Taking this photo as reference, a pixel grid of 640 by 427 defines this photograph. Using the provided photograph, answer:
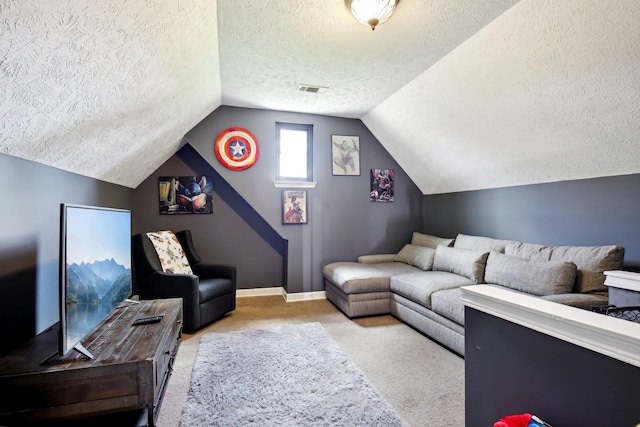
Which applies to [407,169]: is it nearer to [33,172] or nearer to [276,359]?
[276,359]

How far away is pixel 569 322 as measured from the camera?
91 cm

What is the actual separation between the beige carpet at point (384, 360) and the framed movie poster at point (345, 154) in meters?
1.88

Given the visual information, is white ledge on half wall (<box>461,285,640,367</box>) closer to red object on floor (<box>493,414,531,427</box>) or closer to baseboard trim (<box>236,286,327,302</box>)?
red object on floor (<box>493,414,531,427</box>)

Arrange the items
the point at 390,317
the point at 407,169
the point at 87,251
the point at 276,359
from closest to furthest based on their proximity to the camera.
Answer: the point at 87,251
the point at 276,359
the point at 390,317
the point at 407,169

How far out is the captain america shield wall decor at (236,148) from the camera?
3854 mm

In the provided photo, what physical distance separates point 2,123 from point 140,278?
2073 mm

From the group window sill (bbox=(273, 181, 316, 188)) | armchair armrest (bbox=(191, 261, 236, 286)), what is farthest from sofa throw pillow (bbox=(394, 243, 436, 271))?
armchair armrest (bbox=(191, 261, 236, 286))

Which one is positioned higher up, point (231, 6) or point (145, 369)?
point (231, 6)

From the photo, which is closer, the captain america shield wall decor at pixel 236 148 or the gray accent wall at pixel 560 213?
the gray accent wall at pixel 560 213

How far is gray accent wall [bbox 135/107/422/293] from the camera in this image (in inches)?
156

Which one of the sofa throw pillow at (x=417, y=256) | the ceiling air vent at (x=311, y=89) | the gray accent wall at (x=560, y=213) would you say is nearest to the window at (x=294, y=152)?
the ceiling air vent at (x=311, y=89)

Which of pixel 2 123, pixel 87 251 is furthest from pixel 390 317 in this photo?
pixel 2 123

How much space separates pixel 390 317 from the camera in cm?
346

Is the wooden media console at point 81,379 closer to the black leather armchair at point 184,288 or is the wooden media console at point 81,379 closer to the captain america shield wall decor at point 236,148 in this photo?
the black leather armchair at point 184,288
